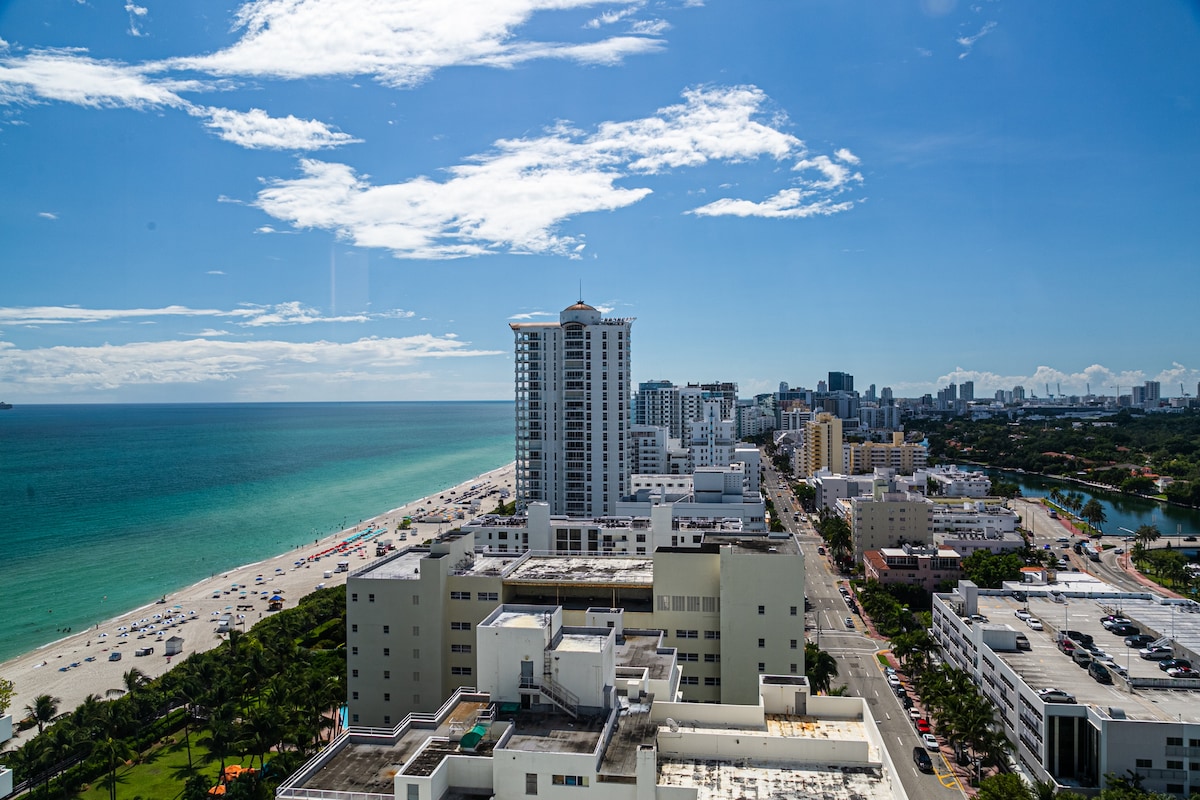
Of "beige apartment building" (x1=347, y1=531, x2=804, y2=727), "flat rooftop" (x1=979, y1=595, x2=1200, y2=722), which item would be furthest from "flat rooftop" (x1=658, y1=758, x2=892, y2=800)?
"flat rooftop" (x1=979, y1=595, x2=1200, y2=722)

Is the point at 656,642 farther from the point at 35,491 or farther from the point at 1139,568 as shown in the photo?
the point at 35,491

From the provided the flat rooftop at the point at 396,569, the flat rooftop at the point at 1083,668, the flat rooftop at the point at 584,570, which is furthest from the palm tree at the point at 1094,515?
the flat rooftop at the point at 396,569

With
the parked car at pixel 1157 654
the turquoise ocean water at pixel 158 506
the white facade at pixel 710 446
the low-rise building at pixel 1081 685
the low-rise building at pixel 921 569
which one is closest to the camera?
the low-rise building at pixel 1081 685

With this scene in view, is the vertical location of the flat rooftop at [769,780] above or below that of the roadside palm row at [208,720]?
above

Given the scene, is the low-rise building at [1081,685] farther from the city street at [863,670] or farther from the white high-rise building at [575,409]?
the white high-rise building at [575,409]

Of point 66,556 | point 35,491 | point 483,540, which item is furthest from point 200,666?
point 35,491
